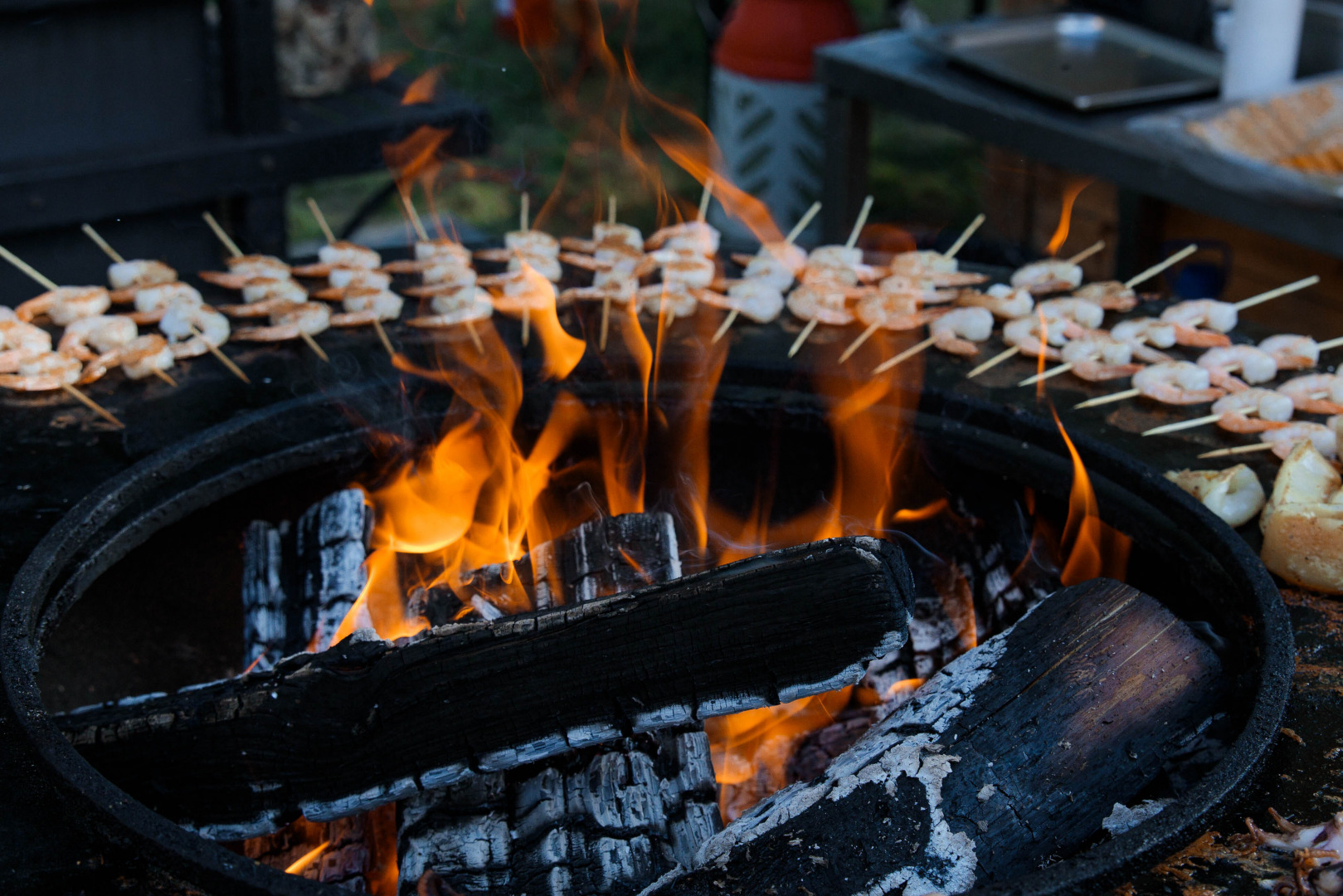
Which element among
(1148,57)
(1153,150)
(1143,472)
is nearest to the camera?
(1143,472)

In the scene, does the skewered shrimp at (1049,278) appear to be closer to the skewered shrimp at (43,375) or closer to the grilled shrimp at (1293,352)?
the grilled shrimp at (1293,352)

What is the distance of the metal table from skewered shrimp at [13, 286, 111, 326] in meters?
3.78

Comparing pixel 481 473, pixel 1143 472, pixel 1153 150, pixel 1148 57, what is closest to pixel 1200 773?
pixel 1143 472

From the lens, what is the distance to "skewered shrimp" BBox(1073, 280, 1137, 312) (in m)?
3.30

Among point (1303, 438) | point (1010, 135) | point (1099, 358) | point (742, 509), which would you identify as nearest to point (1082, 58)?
point (1010, 135)

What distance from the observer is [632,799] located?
2076mm

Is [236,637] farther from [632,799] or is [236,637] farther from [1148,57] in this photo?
[1148,57]

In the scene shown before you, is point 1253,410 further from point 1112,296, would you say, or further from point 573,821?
point 573,821

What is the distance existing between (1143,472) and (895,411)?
601mm

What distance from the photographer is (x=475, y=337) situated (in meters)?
3.10

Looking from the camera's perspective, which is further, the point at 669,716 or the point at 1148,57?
the point at 1148,57

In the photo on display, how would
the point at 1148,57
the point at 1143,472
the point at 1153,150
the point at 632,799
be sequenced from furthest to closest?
the point at 1148,57
the point at 1153,150
the point at 1143,472
the point at 632,799

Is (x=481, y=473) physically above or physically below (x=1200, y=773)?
above

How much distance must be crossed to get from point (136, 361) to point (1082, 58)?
476 centimetres
